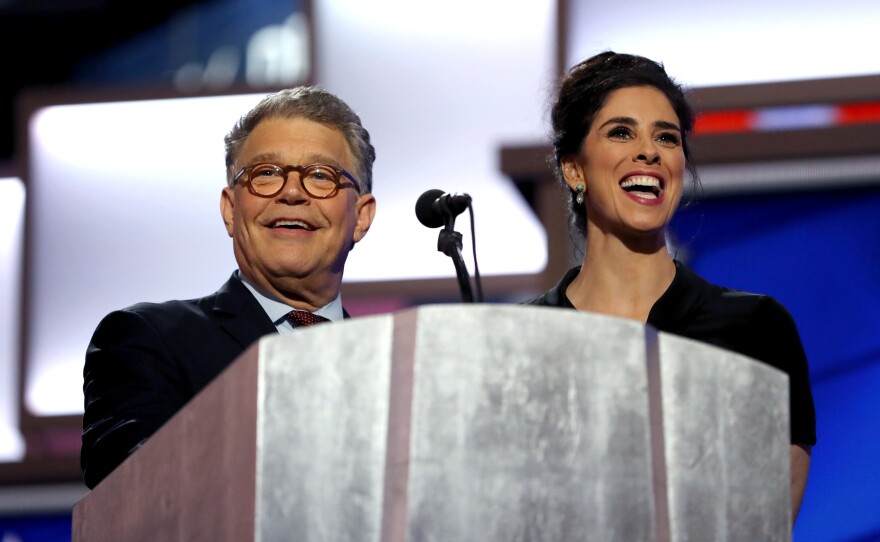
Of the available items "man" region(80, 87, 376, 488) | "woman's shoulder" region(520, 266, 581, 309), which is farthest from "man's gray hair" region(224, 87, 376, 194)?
"woman's shoulder" region(520, 266, 581, 309)

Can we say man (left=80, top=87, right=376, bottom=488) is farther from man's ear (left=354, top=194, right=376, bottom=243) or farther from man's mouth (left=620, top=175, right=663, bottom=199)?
man's mouth (left=620, top=175, right=663, bottom=199)

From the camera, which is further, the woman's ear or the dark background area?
the dark background area

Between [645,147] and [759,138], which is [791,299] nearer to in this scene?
[759,138]

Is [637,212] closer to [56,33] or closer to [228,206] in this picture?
[228,206]

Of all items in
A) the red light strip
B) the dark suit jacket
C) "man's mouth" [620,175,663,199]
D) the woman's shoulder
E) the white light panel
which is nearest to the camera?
the dark suit jacket

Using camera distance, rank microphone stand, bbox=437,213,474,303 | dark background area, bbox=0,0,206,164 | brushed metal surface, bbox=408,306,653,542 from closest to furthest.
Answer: brushed metal surface, bbox=408,306,653,542, microphone stand, bbox=437,213,474,303, dark background area, bbox=0,0,206,164

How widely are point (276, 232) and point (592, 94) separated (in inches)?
25.5

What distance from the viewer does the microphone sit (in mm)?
1850

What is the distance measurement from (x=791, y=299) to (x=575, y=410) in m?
2.45

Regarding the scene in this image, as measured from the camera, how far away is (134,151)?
205 inches

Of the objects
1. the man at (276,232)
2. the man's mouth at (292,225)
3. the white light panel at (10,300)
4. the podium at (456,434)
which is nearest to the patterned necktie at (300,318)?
the man at (276,232)

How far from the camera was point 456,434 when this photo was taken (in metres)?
1.33

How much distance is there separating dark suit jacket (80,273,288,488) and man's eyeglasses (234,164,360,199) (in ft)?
0.55

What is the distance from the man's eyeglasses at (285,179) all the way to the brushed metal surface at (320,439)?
3.57 ft
